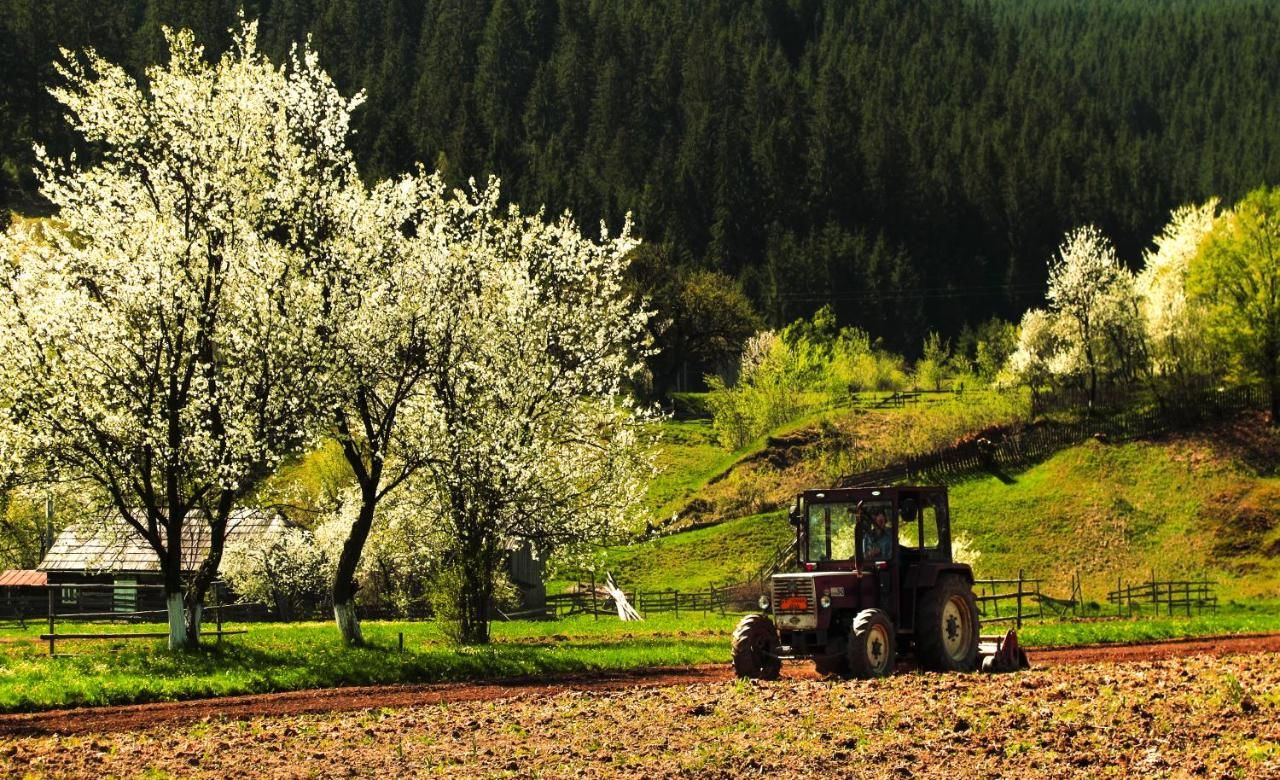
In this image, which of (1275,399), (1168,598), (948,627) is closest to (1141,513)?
(1275,399)

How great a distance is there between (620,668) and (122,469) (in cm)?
1108

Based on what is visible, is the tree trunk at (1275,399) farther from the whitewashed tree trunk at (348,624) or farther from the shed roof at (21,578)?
the shed roof at (21,578)

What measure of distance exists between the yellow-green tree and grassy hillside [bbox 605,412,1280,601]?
9.53ft

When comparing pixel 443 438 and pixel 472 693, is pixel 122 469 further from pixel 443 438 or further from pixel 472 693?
pixel 472 693

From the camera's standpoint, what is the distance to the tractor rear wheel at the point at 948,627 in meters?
23.0

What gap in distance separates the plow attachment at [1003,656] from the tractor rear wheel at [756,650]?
377cm

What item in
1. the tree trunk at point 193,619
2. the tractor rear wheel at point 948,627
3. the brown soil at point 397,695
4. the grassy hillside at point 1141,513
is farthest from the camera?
the grassy hillside at point 1141,513

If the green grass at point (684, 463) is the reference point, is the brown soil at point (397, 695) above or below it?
below

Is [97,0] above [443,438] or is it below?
above

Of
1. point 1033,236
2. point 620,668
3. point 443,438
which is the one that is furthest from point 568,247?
point 1033,236

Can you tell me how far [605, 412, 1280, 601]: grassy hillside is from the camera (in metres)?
57.9

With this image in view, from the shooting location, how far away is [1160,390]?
75875 mm

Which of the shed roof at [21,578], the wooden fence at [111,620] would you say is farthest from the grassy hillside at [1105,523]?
the shed roof at [21,578]

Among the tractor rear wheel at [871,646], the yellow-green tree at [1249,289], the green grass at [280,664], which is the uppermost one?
the yellow-green tree at [1249,289]
